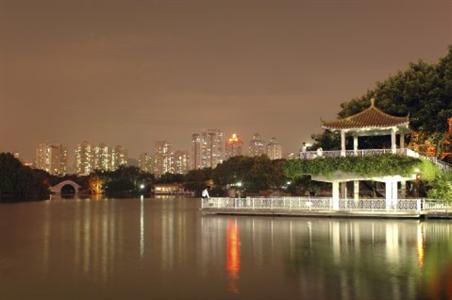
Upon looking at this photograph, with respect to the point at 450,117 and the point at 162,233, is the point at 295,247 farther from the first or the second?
the point at 450,117

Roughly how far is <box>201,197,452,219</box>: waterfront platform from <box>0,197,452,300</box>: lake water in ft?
19.3

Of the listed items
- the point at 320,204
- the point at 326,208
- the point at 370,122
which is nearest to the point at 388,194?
the point at 326,208

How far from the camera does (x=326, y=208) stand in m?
32.2

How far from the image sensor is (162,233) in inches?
929

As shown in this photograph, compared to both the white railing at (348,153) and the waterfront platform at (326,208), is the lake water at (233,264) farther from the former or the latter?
the white railing at (348,153)

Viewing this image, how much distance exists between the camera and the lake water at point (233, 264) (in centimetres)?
1090

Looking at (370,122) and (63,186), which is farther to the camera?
(63,186)

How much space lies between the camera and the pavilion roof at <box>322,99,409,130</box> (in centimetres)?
3197

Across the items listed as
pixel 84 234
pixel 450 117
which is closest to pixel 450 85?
pixel 450 117

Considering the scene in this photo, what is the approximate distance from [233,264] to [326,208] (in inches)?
746

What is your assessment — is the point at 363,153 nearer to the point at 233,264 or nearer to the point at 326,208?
the point at 326,208

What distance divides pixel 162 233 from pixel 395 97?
23.2 m

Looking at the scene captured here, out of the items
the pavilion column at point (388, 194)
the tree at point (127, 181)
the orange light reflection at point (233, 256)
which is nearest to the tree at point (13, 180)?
the tree at point (127, 181)

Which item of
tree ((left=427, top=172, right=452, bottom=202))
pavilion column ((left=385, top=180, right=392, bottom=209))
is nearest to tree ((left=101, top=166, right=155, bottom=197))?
pavilion column ((left=385, top=180, right=392, bottom=209))
